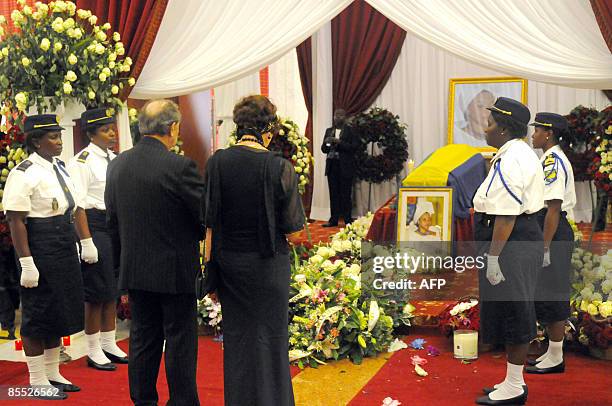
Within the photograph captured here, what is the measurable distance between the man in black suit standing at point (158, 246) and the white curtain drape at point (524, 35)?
91.3 inches

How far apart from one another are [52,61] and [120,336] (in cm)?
196

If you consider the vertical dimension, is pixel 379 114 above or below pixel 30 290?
above

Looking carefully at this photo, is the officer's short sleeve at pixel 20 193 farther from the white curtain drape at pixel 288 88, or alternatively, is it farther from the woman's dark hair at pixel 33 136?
the white curtain drape at pixel 288 88

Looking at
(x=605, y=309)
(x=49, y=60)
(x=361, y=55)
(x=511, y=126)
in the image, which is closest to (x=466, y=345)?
(x=605, y=309)

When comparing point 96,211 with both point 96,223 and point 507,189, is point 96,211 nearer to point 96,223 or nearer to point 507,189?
point 96,223

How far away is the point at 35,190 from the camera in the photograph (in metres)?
4.11

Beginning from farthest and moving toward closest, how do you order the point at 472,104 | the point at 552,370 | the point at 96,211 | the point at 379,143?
1. the point at 472,104
2. the point at 379,143
3. the point at 96,211
4. the point at 552,370

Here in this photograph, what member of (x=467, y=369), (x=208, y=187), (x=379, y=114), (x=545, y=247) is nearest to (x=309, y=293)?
(x=467, y=369)

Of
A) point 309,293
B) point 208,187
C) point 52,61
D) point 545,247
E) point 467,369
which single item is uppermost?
point 52,61

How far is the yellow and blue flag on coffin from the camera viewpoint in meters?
7.20

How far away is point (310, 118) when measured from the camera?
36.8 feet

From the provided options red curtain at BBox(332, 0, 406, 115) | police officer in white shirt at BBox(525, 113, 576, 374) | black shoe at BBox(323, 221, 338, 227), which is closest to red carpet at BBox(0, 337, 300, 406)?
police officer in white shirt at BBox(525, 113, 576, 374)

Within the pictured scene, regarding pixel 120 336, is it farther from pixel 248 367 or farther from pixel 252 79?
pixel 252 79

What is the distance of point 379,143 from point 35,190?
6.78 meters
